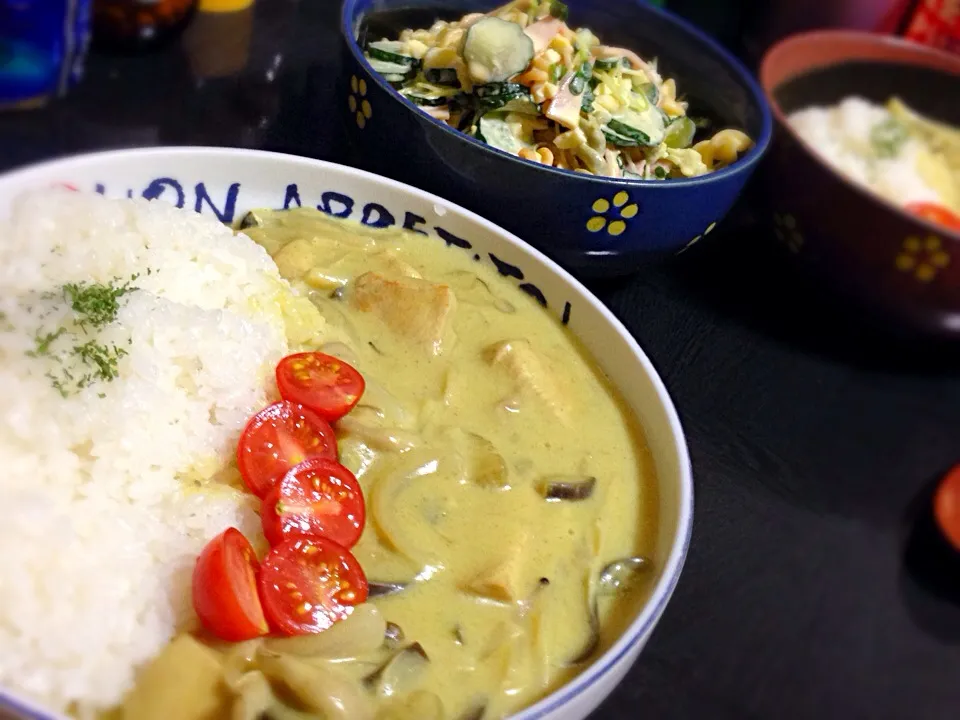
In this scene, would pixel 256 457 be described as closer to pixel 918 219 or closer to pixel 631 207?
pixel 631 207

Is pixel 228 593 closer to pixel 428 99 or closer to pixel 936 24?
Result: pixel 428 99

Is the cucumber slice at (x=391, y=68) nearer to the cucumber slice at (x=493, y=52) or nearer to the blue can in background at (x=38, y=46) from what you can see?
the cucumber slice at (x=493, y=52)

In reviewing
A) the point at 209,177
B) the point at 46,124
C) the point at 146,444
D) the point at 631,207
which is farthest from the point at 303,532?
the point at 46,124

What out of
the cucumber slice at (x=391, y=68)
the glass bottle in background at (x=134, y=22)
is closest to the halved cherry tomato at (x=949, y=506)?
the cucumber slice at (x=391, y=68)

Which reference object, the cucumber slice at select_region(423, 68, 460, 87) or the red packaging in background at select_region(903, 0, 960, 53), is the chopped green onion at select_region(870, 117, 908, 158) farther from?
the cucumber slice at select_region(423, 68, 460, 87)

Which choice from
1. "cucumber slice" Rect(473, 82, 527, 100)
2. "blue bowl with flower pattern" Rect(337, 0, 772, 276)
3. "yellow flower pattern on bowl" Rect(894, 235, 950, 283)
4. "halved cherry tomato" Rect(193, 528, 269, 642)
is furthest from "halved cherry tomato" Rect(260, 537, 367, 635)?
"yellow flower pattern on bowl" Rect(894, 235, 950, 283)

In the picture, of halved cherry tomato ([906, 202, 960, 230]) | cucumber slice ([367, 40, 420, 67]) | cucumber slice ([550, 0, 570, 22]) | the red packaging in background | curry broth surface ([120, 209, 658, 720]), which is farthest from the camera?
the red packaging in background
